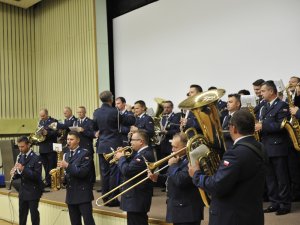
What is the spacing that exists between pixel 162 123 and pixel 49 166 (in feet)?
10.0

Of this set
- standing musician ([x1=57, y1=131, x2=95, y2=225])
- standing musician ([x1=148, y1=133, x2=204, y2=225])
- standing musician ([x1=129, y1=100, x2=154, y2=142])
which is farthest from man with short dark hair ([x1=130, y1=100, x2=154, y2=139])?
standing musician ([x1=148, y1=133, x2=204, y2=225])

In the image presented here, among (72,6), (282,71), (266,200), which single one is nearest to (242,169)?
(266,200)

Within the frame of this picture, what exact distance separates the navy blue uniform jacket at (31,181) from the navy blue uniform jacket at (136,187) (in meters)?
1.98

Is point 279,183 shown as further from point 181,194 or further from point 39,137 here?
point 39,137

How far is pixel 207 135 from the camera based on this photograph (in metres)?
3.37

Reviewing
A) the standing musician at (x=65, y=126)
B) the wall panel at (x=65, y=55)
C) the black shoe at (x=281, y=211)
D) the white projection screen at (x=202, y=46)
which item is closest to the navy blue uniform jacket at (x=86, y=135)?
the standing musician at (x=65, y=126)

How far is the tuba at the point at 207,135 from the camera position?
10.3 feet

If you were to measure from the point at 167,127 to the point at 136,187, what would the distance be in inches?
112

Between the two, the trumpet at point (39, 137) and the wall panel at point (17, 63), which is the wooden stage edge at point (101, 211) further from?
the wall panel at point (17, 63)

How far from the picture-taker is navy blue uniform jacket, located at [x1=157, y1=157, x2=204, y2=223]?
387 cm

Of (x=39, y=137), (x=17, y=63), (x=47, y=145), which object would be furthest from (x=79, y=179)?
(x=17, y=63)

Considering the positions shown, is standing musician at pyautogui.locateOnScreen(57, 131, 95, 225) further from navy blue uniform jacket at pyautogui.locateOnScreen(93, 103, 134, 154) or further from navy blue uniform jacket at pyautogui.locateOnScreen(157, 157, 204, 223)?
navy blue uniform jacket at pyautogui.locateOnScreen(157, 157, 204, 223)

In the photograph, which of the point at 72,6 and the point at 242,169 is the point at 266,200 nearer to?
the point at 242,169

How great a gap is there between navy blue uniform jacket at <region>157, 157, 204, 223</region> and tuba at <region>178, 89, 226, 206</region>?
0.49 meters
